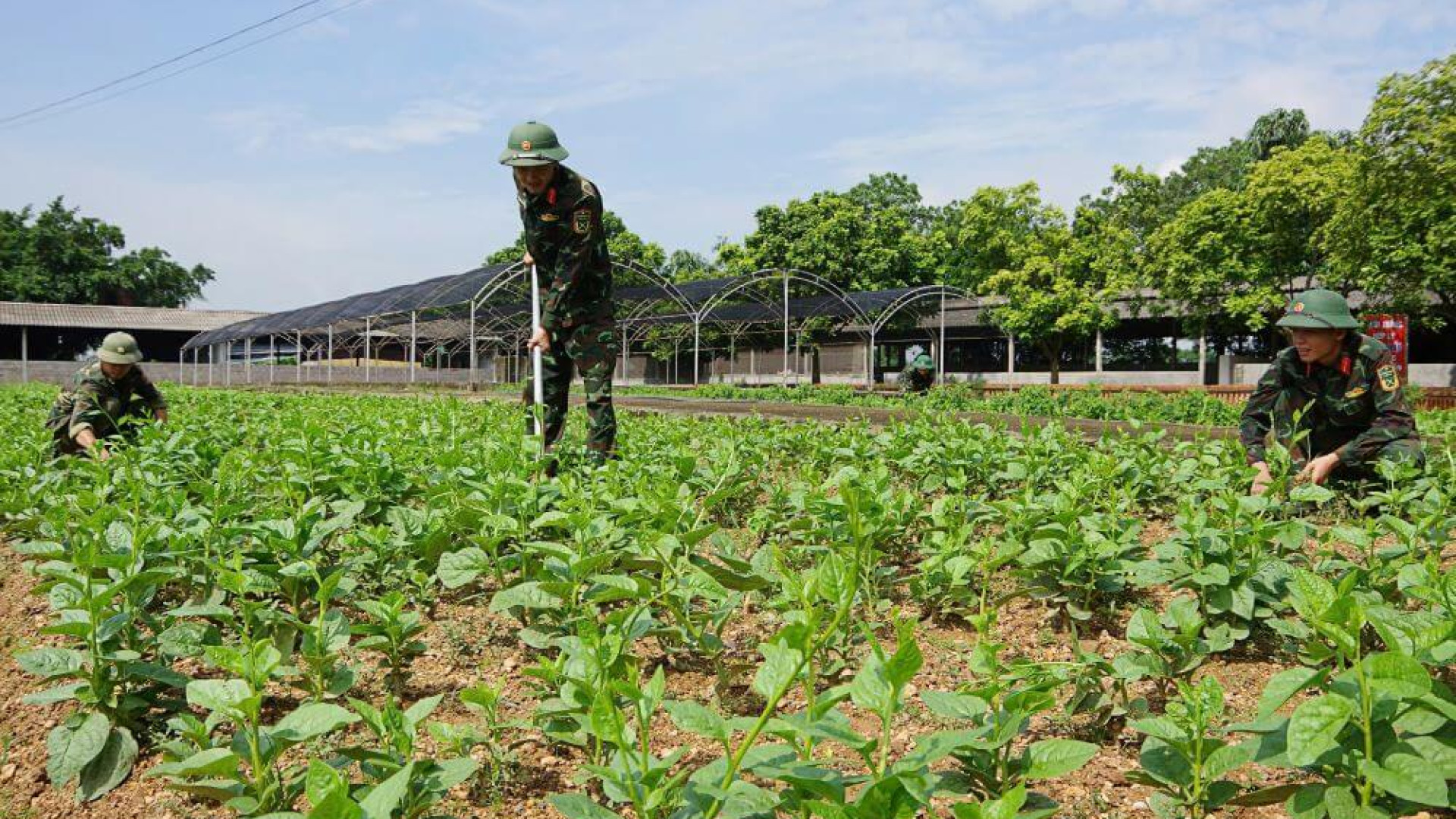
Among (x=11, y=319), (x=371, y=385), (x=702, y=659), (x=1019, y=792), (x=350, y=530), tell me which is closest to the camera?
(x=1019, y=792)

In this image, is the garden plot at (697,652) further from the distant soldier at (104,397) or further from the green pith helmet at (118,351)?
the green pith helmet at (118,351)

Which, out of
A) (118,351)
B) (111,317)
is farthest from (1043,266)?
(111,317)

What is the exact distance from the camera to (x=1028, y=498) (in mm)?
3357

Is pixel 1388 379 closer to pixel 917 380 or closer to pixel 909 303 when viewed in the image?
pixel 917 380

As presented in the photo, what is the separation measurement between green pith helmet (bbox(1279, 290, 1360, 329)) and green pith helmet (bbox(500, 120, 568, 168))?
3936 millimetres

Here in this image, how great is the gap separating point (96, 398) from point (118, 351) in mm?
692

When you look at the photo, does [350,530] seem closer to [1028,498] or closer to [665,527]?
[665,527]

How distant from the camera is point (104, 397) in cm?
659

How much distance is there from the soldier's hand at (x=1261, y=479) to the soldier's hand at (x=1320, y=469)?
0.88ft

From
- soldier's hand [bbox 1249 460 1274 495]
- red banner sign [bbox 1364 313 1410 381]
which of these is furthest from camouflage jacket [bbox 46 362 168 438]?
red banner sign [bbox 1364 313 1410 381]

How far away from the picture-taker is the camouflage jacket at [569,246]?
538 centimetres

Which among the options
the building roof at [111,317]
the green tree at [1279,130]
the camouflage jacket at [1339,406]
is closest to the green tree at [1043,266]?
the green tree at [1279,130]

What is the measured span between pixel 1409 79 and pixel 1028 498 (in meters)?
18.0

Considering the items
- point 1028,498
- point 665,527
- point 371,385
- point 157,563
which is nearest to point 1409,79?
point 1028,498
